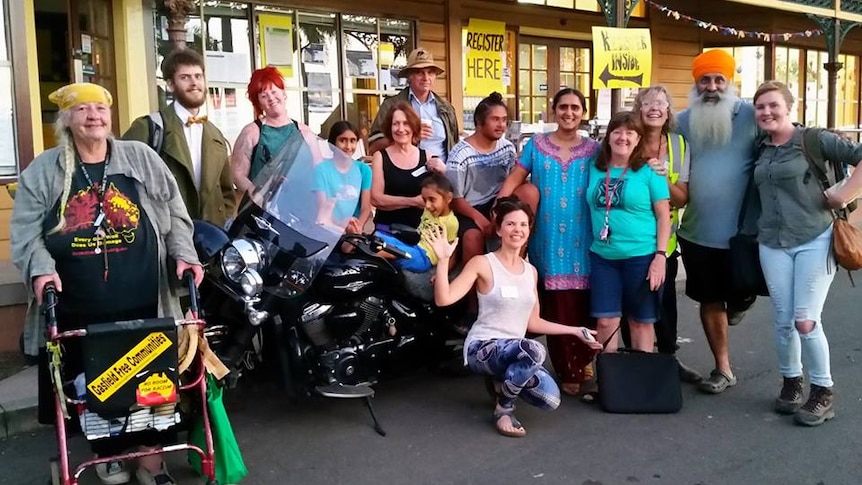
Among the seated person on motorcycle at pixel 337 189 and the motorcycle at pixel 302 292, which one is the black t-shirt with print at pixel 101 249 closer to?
the motorcycle at pixel 302 292

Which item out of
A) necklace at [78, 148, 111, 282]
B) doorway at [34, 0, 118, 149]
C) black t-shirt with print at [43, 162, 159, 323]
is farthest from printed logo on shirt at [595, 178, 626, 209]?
doorway at [34, 0, 118, 149]

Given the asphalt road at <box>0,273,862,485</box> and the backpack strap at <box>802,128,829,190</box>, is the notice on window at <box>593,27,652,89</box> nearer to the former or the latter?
the backpack strap at <box>802,128,829,190</box>

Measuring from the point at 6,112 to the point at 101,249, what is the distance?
386 centimetres

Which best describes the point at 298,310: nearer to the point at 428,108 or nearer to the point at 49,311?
the point at 49,311

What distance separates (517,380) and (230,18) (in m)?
5.44

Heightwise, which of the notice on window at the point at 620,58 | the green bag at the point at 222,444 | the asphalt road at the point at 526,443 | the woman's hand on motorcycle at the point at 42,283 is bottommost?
the asphalt road at the point at 526,443

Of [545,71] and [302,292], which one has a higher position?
[545,71]

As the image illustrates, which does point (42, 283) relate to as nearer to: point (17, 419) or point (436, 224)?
point (17, 419)

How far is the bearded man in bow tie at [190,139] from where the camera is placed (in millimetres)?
4348

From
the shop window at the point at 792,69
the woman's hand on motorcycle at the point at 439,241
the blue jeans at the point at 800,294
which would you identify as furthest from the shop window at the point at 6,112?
the shop window at the point at 792,69

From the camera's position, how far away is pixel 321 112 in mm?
8766

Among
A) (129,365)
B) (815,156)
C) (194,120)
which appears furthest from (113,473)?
(815,156)

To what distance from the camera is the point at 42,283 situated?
311cm

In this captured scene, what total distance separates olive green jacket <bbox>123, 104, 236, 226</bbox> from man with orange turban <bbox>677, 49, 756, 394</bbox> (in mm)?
2689
